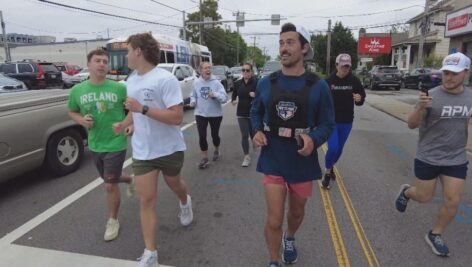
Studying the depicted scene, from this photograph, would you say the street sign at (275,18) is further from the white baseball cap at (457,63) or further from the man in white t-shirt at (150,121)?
the man in white t-shirt at (150,121)

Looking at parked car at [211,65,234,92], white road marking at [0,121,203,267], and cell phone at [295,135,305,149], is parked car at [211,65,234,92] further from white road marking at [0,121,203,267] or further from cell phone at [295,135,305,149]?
cell phone at [295,135,305,149]

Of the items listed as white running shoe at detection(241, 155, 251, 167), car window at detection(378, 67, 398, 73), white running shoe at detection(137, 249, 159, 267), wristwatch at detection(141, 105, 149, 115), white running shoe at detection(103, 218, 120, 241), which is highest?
wristwatch at detection(141, 105, 149, 115)

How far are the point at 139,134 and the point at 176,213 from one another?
1.42 meters

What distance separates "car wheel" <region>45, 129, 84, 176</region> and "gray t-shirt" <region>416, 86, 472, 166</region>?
15.3 feet

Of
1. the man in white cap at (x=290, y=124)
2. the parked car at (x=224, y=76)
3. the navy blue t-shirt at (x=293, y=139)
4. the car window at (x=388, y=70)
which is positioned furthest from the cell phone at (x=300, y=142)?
the car window at (x=388, y=70)

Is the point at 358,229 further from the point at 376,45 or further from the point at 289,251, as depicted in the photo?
the point at 376,45

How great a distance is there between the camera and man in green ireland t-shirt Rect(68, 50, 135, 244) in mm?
3523

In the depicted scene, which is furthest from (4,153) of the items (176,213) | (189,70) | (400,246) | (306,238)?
(189,70)

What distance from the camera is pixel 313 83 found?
2746 mm

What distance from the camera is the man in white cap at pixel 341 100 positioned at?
5.12 m

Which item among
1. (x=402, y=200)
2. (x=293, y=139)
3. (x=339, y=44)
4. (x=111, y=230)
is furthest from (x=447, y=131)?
(x=339, y=44)

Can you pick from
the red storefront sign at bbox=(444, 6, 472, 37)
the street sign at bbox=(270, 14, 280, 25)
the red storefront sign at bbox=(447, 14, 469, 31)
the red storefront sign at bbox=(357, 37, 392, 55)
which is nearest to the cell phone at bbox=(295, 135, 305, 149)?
the red storefront sign at bbox=(444, 6, 472, 37)

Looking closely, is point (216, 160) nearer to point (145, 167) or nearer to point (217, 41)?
point (145, 167)

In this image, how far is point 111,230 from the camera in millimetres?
3742
